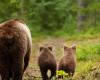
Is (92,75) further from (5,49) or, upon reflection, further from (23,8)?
(23,8)

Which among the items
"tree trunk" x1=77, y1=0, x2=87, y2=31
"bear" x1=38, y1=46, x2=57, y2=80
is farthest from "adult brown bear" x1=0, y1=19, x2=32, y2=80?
"tree trunk" x1=77, y1=0, x2=87, y2=31

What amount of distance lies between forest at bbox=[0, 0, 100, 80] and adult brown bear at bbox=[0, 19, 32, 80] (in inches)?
62.2

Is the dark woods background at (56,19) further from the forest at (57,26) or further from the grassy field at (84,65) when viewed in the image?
the grassy field at (84,65)

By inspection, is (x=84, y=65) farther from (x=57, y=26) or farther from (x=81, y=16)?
(x=81, y=16)

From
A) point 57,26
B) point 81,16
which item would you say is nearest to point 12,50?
point 57,26

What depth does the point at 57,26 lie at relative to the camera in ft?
99.1

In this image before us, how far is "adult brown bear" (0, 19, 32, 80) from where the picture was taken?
945cm

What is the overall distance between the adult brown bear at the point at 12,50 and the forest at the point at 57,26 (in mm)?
1580

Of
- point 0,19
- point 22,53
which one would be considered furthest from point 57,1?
point 22,53

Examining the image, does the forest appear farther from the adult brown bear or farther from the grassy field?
the adult brown bear

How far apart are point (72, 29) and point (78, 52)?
12718 millimetres

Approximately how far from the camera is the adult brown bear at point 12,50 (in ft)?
31.0

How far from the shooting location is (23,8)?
21578mm

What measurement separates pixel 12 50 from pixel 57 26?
20.8 m
